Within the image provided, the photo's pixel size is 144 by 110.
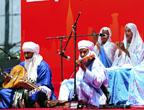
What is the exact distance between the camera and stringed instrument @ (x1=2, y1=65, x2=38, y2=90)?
310 inches

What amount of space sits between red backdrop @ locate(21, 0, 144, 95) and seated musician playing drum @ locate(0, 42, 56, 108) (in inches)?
42.7

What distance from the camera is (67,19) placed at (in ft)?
31.3

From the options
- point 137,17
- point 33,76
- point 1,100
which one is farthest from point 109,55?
point 1,100

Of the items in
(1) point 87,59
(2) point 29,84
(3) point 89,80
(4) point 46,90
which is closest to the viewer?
(3) point 89,80

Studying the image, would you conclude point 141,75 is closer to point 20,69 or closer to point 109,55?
point 109,55

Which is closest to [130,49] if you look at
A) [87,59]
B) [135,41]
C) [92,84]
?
[135,41]

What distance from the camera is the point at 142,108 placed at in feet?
22.3

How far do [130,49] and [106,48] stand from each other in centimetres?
58

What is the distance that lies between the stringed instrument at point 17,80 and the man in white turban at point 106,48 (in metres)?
1.28

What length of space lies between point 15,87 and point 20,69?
0.45 meters

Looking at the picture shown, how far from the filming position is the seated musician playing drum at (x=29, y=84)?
784 cm

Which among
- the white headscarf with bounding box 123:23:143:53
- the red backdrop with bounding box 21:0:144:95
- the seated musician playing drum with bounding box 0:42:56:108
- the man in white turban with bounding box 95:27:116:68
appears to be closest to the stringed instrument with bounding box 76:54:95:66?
the seated musician playing drum with bounding box 0:42:56:108

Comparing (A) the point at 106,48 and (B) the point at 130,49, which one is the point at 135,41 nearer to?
(B) the point at 130,49

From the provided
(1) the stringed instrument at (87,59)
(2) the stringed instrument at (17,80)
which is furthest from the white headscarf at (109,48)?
(2) the stringed instrument at (17,80)
